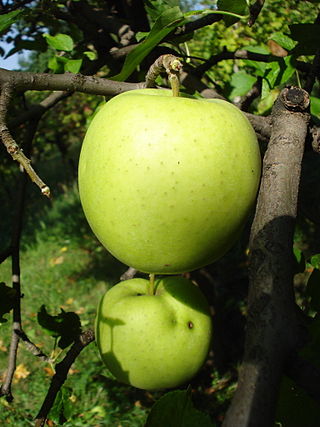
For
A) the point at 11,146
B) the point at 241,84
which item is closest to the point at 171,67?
the point at 11,146

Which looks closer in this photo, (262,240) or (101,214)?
(262,240)

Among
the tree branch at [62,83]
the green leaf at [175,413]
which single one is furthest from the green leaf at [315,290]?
the tree branch at [62,83]

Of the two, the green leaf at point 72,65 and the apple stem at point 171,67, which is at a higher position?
the apple stem at point 171,67

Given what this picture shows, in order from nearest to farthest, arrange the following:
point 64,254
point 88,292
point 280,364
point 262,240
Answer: point 280,364
point 262,240
point 88,292
point 64,254

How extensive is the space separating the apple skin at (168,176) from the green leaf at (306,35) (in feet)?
1.85

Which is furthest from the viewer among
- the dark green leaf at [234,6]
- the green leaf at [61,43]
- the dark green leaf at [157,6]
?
the green leaf at [61,43]

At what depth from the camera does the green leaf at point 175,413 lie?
2.01 feet

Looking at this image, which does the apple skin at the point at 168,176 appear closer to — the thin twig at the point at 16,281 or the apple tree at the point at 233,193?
the apple tree at the point at 233,193

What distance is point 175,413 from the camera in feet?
2.04

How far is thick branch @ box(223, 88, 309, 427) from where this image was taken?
461 mm

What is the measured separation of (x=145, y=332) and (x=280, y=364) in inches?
27.6

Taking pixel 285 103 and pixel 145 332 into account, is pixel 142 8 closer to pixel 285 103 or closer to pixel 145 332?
pixel 285 103

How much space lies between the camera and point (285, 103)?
882 millimetres

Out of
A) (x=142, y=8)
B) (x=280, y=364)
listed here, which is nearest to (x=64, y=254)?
(x=142, y=8)
